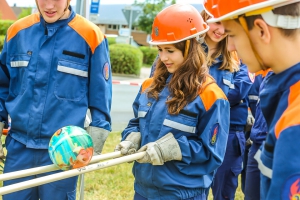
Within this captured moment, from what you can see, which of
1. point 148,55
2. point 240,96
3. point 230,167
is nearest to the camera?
point 240,96

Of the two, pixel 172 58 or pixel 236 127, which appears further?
pixel 236 127

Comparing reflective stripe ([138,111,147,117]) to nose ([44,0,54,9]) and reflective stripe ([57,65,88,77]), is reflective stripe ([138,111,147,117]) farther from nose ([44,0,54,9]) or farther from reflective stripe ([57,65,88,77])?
nose ([44,0,54,9])

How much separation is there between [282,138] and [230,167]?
2.69m

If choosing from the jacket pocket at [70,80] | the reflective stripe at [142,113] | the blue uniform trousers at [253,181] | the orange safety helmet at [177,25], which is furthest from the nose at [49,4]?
the blue uniform trousers at [253,181]

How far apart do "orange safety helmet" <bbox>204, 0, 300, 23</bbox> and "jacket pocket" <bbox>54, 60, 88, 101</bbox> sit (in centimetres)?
153

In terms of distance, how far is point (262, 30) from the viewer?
155 centimetres

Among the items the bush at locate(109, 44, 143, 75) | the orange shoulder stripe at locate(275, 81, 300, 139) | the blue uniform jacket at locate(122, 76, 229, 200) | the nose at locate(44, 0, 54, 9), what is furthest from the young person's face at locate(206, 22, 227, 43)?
the bush at locate(109, 44, 143, 75)

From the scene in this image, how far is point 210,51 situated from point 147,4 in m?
36.1

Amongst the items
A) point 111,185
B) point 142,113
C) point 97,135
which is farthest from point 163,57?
point 111,185

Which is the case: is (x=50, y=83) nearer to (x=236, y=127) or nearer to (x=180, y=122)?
(x=180, y=122)

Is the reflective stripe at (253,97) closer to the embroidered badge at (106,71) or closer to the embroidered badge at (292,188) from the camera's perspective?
the embroidered badge at (106,71)

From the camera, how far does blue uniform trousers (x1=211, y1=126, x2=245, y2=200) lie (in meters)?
3.99

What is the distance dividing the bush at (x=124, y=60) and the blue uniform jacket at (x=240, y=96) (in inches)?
635

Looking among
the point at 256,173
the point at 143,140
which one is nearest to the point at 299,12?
the point at 143,140
